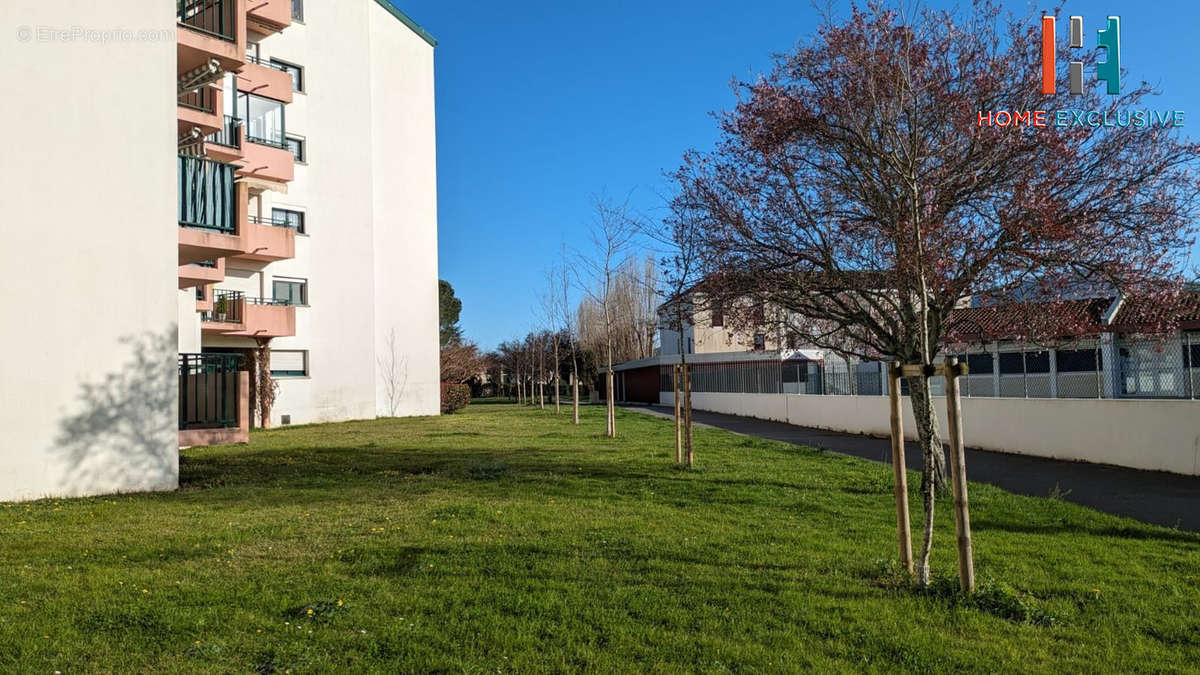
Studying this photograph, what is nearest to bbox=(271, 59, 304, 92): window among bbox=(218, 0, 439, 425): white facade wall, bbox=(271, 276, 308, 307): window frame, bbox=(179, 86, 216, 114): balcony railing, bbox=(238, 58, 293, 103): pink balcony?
bbox=(218, 0, 439, 425): white facade wall

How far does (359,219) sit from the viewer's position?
106 ft

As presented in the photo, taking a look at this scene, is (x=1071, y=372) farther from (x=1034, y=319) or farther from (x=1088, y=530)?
(x=1088, y=530)

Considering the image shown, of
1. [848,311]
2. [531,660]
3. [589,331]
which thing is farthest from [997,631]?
[589,331]

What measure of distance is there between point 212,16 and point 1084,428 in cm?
1713

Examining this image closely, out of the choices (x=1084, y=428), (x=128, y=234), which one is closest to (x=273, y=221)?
(x=128, y=234)

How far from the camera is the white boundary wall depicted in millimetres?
12820

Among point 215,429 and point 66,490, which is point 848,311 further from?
point 215,429

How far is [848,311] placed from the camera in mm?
10586

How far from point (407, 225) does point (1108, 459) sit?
90.5 ft

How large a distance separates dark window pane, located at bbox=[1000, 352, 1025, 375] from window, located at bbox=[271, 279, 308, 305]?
22.3 meters

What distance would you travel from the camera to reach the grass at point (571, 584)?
4453mm

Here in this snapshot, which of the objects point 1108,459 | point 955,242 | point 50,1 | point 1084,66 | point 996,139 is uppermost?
point 50,1

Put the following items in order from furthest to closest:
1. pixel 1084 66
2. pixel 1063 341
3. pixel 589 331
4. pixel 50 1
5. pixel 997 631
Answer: pixel 589 331, pixel 50 1, pixel 1063 341, pixel 1084 66, pixel 997 631

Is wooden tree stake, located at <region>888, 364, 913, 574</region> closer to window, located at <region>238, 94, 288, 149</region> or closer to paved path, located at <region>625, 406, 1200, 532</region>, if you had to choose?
paved path, located at <region>625, 406, 1200, 532</region>
